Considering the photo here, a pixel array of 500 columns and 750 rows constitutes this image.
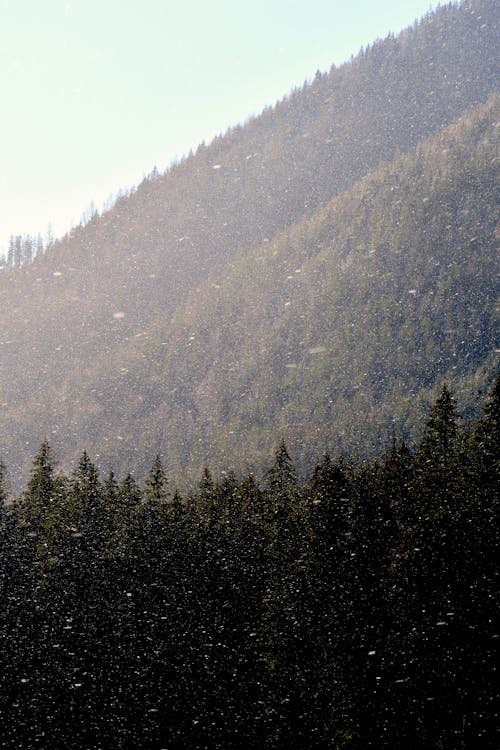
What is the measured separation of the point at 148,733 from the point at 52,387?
17693 centimetres

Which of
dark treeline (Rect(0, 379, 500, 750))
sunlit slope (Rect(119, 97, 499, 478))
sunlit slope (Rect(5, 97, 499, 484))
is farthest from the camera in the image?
sunlit slope (Rect(5, 97, 499, 484))

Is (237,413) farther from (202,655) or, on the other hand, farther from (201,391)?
(202,655)

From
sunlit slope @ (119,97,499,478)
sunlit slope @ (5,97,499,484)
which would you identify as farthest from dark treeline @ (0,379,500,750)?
sunlit slope @ (119,97,499,478)

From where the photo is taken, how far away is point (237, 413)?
172375 mm

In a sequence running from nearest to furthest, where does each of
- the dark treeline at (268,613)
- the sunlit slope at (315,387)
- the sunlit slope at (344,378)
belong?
the dark treeline at (268,613)
the sunlit slope at (344,378)
the sunlit slope at (315,387)

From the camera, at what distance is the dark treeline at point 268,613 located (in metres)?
27.0

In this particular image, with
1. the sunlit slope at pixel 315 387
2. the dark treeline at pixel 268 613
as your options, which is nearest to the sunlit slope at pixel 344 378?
the sunlit slope at pixel 315 387

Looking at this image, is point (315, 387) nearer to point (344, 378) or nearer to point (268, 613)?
point (344, 378)

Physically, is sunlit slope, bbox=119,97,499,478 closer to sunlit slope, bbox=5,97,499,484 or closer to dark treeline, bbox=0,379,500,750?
sunlit slope, bbox=5,97,499,484

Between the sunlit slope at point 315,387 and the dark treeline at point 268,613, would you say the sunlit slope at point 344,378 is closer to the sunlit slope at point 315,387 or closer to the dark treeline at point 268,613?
the sunlit slope at point 315,387

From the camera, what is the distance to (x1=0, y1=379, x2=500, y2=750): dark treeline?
26953 mm

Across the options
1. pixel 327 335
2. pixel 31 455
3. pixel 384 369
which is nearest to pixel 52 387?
pixel 31 455

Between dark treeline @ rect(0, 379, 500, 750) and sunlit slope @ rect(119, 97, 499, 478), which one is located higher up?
sunlit slope @ rect(119, 97, 499, 478)

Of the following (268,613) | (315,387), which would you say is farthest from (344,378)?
(268,613)
